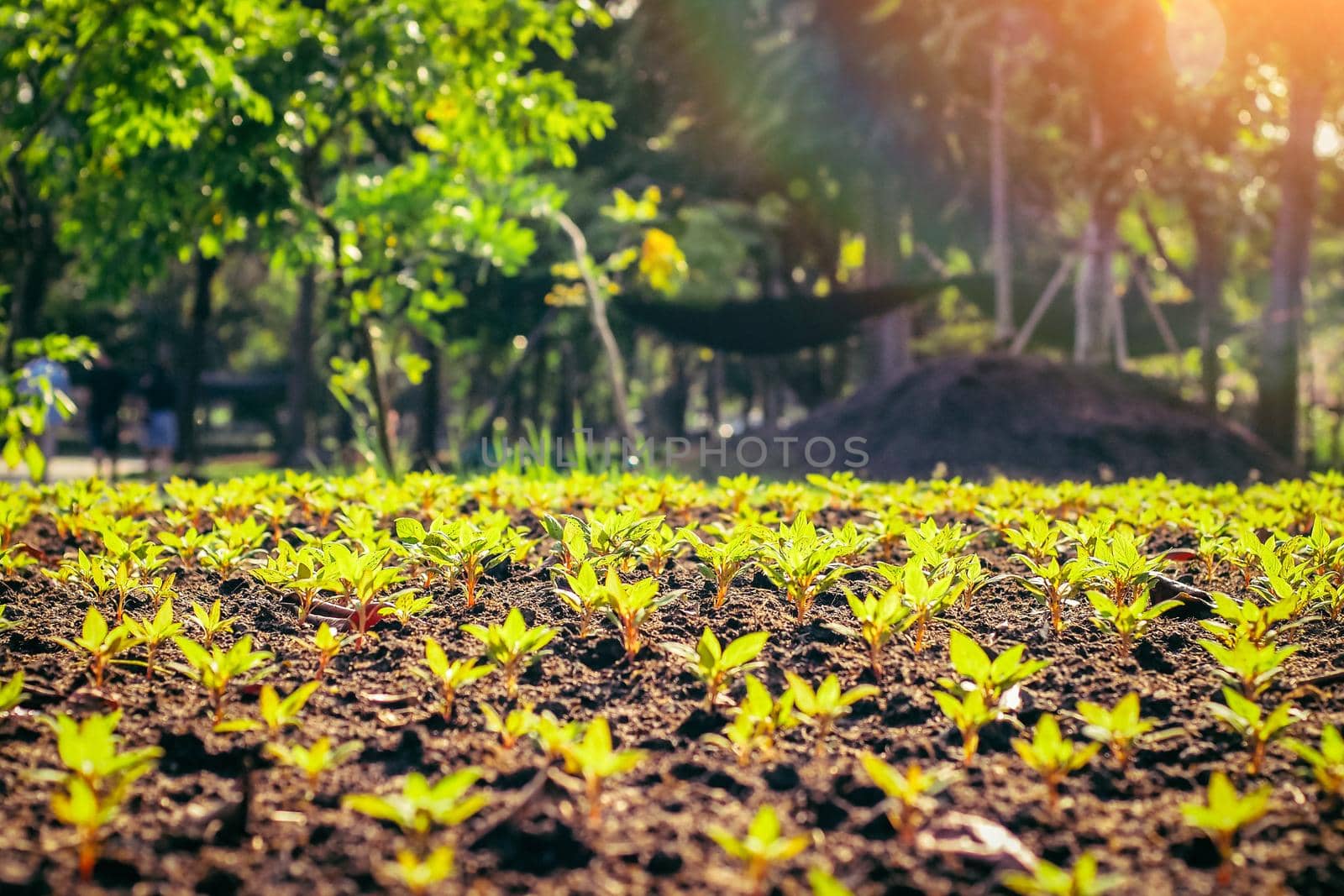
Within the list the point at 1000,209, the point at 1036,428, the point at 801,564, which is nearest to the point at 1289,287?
the point at 1000,209

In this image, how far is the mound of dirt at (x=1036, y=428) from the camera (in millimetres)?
10844

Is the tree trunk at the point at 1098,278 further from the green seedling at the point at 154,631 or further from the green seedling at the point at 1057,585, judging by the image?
the green seedling at the point at 154,631

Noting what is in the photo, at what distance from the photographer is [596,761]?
1621mm

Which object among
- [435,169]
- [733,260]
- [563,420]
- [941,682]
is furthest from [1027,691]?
[563,420]

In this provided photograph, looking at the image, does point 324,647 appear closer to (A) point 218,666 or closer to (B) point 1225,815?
(A) point 218,666

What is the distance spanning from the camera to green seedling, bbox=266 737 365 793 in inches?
65.9

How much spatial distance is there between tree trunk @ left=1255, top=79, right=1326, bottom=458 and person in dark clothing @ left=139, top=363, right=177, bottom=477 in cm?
1750

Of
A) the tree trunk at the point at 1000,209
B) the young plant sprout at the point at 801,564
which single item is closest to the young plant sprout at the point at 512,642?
the young plant sprout at the point at 801,564

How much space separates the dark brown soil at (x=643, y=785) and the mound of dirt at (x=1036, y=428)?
7958 millimetres

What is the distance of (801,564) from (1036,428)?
31.4 ft

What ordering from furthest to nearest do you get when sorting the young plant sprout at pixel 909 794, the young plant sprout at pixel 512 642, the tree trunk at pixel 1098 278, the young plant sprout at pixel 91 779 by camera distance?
1. the tree trunk at pixel 1098 278
2. the young plant sprout at pixel 512 642
3. the young plant sprout at pixel 909 794
4. the young plant sprout at pixel 91 779

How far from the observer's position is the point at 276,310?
Result: 1260 inches

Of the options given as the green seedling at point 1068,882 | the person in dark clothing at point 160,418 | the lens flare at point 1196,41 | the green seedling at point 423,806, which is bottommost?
the green seedling at point 1068,882

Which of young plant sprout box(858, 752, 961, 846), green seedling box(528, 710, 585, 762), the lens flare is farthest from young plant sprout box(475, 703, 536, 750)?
the lens flare
